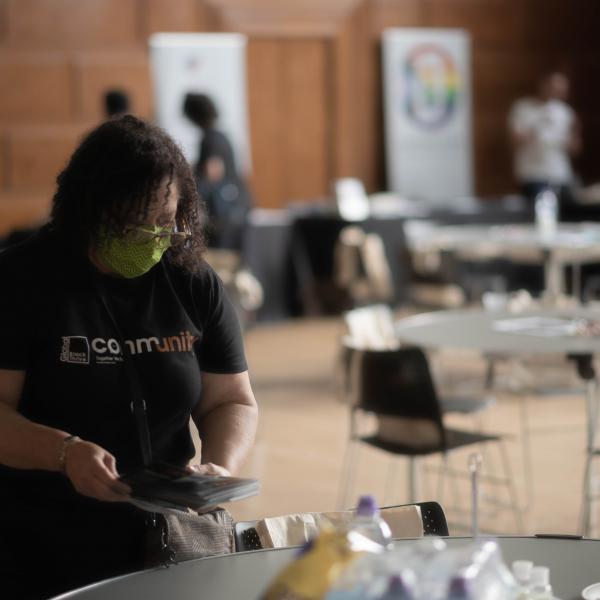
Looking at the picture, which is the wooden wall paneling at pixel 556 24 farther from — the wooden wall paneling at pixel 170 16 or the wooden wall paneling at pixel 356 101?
the wooden wall paneling at pixel 170 16

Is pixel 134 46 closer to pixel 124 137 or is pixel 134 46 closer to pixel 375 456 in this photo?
pixel 375 456

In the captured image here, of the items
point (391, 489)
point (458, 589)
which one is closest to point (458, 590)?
point (458, 589)

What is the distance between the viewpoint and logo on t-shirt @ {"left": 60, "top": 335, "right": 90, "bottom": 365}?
2293mm

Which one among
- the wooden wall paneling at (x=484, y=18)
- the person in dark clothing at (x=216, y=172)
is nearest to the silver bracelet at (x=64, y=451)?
the person in dark clothing at (x=216, y=172)

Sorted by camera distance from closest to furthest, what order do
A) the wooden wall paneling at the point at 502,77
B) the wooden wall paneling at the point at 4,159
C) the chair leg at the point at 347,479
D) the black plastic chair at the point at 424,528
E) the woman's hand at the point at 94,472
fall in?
the woman's hand at the point at 94,472 < the black plastic chair at the point at 424,528 < the chair leg at the point at 347,479 < the wooden wall paneling at the point at 4,159 < the wooden wall paneling at the point at 502,77

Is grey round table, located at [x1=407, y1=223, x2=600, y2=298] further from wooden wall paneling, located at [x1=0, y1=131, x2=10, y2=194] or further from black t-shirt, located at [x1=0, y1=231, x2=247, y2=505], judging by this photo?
black t-shirt, located at [x1=0, y1=231, x2=247, y2=505]

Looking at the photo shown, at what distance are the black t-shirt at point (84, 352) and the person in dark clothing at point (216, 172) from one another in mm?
5477

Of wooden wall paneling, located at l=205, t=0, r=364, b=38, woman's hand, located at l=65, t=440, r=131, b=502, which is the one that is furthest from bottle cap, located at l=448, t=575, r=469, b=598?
wooden wall paneling, located at l=205, t=0, r=364, b=38

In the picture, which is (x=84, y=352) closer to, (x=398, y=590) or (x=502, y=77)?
(x=398, y=590)

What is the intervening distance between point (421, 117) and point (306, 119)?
4.09ft

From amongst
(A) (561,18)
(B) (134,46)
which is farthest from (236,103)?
(A) (561,18)

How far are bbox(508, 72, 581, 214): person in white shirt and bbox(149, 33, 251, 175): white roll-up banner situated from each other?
120 inches

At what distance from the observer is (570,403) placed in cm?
753

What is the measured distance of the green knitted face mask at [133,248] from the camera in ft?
7.39
